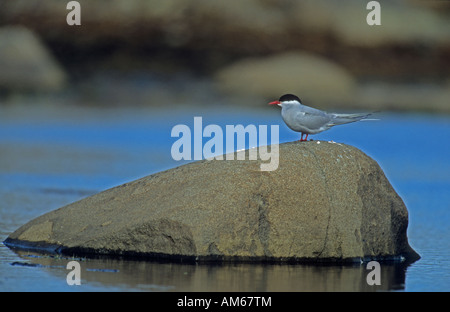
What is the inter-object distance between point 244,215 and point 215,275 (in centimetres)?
187

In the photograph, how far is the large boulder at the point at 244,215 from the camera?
16469 mm

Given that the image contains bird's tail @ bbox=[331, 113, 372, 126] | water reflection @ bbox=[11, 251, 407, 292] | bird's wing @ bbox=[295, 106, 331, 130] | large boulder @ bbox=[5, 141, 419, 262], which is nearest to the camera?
water reflection @ bbox=[11, 251, 407, 292]

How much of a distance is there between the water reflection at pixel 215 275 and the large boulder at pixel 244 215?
18.2 inches

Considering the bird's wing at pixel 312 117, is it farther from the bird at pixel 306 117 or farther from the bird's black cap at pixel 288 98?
the bird's black cap at pixel 288 98

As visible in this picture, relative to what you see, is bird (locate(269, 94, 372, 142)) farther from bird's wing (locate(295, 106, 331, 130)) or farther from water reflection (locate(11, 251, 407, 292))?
water reflection (locate(11, 251, 407, 292))

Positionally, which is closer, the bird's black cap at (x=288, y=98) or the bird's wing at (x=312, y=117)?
the bird's wing at (x=312, y=117)

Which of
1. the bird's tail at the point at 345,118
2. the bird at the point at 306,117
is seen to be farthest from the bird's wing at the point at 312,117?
the bird's tail at the point at 345,118

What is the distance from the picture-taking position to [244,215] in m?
16.7

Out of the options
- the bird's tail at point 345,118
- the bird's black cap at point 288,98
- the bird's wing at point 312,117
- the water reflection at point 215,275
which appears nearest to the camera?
the water reflection at point 215,275

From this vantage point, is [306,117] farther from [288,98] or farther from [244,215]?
[244,215]

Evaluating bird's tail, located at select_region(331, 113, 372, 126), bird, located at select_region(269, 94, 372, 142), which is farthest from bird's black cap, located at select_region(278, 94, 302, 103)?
bird's tail, located at select_region(331, 113, 372, 126)

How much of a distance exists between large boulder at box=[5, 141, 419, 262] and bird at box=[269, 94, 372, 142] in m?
0.47

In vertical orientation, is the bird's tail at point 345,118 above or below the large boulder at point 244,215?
above

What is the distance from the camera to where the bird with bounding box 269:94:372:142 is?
17234 mm
